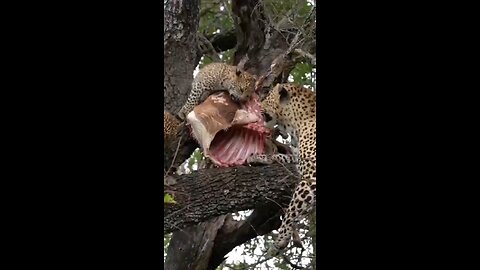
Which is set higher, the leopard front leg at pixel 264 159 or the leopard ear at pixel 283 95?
the leopard ear at pixel 283 95

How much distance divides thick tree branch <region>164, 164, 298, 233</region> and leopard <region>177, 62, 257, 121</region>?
0.42 m

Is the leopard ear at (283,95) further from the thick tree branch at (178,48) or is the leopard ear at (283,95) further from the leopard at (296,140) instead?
the thick tree branch at (178,48)

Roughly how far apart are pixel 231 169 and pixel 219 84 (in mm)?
631

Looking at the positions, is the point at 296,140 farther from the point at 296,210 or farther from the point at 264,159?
the point at 296,210

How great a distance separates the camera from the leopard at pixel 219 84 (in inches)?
91.9

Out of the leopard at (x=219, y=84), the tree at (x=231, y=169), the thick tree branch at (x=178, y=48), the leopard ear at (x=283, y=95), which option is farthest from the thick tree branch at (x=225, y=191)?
the thick tree branch at (x=178, y=48)

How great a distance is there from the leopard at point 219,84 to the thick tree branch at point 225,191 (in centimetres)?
42

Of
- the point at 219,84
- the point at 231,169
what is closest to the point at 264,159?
the point at 231,169

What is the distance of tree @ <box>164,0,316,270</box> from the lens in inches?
73.5

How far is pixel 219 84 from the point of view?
2.47 m
